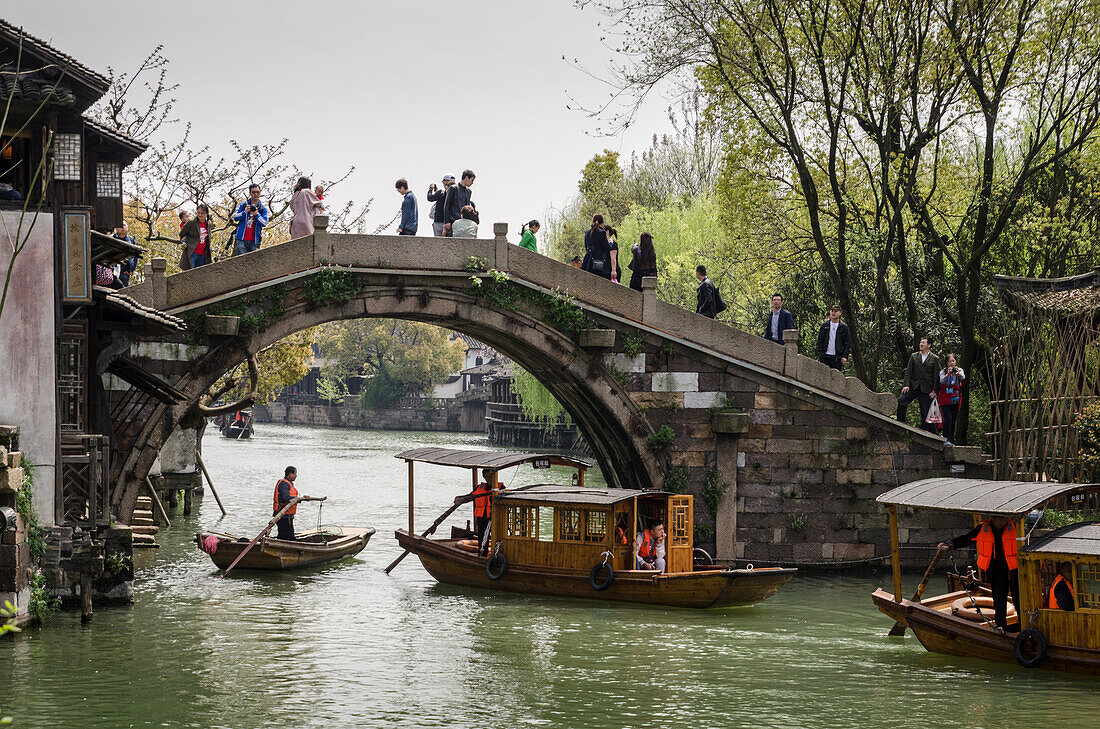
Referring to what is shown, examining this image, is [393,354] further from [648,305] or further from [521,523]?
[521,523]

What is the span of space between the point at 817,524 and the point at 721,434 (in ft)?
6.84

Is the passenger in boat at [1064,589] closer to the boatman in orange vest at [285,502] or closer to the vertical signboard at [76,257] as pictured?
the vertical signboard at [76,257]

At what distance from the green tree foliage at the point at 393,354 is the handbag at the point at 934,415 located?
5487 centimetres

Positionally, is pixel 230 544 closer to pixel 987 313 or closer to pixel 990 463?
pixel 990 463

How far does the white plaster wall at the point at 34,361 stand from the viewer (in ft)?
44.4

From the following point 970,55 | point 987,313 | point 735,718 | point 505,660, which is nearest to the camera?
point 735,718

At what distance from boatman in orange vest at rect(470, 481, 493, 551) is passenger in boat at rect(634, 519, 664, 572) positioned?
2.41 m

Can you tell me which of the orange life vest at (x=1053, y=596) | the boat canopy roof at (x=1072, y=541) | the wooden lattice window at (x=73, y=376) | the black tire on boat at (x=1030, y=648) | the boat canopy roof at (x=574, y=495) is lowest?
the black tire on boat at (x=1030, y=648)

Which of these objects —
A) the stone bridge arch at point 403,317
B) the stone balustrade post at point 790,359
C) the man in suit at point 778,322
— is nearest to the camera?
the stone bridge arch at point 403,317

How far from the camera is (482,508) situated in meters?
18.6

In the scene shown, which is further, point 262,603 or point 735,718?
point 262,603

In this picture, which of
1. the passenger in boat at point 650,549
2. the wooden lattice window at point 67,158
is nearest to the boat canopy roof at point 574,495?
the passenger in boat at point 650,549

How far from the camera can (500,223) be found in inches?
733

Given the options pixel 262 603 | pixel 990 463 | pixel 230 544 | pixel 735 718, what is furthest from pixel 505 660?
pixel 990 463
